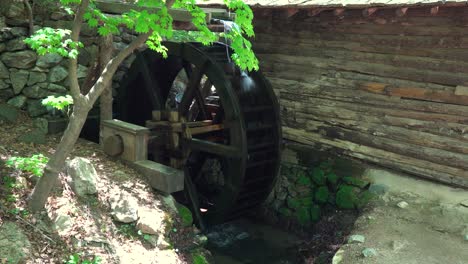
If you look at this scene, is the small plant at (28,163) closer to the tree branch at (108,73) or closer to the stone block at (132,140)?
the tree branch at (108,73)

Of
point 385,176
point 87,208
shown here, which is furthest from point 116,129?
point 385,176

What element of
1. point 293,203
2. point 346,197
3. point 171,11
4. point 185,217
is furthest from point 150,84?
point 346,197

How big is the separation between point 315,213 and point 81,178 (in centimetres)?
362

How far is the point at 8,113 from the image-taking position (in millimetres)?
5996

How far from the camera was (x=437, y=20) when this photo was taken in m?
5.40

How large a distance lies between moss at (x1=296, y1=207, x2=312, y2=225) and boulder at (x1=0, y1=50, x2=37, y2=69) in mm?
4630

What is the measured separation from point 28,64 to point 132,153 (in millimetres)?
2009

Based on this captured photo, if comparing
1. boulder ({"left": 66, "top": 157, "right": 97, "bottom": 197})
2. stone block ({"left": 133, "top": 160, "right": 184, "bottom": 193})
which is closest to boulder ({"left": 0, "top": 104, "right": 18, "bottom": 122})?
boulder ({"left": 66, "top": 157, "right": 97, "bottom": 197})

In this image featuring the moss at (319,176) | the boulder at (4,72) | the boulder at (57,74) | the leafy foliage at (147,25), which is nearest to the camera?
the leafy foliage at (147,25)

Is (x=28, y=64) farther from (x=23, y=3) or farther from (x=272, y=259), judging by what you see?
(x=272, y=259)

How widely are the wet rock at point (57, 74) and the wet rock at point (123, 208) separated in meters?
2.37

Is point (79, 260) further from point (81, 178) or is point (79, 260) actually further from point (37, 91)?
point (37, 91)

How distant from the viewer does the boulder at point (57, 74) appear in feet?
20.9

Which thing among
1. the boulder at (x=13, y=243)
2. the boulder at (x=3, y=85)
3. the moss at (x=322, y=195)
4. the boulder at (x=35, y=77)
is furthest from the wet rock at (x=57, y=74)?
the moss at (x=322, y=195)
